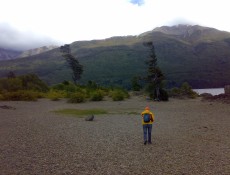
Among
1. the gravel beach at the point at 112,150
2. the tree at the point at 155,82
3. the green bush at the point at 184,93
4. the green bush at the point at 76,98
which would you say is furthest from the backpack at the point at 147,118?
the green bush at the point at 184,93

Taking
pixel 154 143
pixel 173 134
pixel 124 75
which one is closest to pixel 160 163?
pixel 154 143

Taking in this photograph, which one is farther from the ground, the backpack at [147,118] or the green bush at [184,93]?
the green bush at [184,93]

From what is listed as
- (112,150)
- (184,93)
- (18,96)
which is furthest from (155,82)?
(112,150)

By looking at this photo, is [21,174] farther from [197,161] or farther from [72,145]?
[197,161]

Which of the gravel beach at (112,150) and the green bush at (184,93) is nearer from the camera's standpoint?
the gravel beach at (112,150)

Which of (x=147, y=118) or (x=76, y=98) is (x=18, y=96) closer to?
(x=76, y=98)

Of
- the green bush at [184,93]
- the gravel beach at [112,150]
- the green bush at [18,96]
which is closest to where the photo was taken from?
the gravel beach at [112,150]

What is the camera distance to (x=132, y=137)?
2011 centimetres

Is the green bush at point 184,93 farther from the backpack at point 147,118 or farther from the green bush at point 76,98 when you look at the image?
the backpack at point 147,118

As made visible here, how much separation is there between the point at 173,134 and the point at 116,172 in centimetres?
988

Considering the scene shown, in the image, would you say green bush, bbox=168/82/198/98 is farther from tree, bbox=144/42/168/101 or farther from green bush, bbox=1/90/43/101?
green bush, bbox=1/90/43/101

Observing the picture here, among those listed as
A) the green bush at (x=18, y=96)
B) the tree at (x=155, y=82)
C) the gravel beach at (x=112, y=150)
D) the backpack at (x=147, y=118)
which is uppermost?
the tree at (x=155, y=82)

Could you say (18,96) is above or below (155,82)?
below

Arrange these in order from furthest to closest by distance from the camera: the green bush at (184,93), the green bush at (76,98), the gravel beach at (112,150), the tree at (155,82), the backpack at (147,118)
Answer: the green bush at (184,93)
the tree at (155,82)
the green bush at (76,98)
the backpack at (147,118)
the gravel beach at (112,150)
